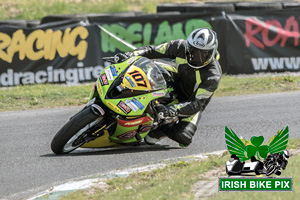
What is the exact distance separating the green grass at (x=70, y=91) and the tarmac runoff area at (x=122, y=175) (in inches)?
217

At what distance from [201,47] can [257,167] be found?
2.74 metres

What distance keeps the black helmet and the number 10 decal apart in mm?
872

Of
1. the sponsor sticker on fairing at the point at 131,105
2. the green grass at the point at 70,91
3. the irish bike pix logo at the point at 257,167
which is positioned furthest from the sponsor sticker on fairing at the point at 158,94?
the green grass at the point at 70,91

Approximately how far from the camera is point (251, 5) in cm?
1625

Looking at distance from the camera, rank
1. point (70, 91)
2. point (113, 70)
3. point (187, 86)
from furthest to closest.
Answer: point (70, 91) → point (187, 86) → point (113, 70)

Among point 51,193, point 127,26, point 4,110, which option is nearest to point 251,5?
point 127,26

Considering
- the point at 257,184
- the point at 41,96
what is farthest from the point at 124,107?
the point at 41,96

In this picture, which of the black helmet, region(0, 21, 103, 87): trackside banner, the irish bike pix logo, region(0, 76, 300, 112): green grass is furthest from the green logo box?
region(0, 21, 103, 87): trackside banner

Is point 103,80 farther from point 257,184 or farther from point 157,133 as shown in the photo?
point 257,184

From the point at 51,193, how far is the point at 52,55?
8.88 m

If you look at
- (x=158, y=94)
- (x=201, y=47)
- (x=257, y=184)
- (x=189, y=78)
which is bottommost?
(x=257, y=184)

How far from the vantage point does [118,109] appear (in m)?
7.47

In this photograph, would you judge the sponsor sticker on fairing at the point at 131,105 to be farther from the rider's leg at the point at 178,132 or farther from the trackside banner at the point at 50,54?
the trackside banner at the point at 50,54

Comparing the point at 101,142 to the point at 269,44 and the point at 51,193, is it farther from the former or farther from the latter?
the point at 269,44
